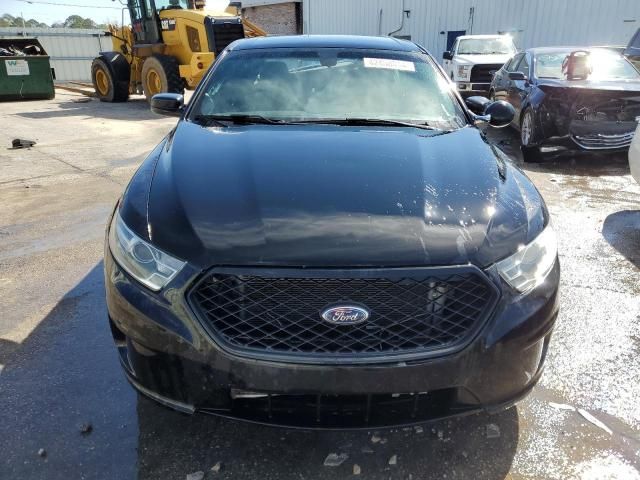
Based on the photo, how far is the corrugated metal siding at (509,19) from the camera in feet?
59.3

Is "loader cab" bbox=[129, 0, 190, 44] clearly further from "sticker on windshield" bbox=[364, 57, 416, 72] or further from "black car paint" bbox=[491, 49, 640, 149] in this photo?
"sticker on windshield" bbox=[364, 57, 416, 72]

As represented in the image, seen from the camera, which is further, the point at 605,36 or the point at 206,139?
the point at 605,36

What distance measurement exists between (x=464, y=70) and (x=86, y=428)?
1280cm

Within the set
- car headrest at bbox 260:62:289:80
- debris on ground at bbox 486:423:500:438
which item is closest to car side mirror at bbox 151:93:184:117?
car headrest at bbox 260:62:289:80

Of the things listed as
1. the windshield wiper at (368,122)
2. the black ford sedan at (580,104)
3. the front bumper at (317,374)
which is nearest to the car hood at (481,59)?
the black ford sedan at (580,104)

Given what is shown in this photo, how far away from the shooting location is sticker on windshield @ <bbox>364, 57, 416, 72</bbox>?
10.9ft

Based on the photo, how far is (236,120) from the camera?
2.88 meters

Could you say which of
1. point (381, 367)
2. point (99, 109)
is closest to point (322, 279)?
point (381, 367)

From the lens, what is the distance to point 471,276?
174 centimetres

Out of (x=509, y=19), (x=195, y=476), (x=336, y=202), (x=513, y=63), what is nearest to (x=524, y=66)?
(x=513, y=63)

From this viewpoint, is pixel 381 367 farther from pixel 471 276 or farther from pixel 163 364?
pixel 163 364

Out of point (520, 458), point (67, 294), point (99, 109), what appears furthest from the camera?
point (99, 109)

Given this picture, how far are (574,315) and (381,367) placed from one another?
2.02 meters

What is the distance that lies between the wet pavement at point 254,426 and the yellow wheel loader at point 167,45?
8489 millimetres
